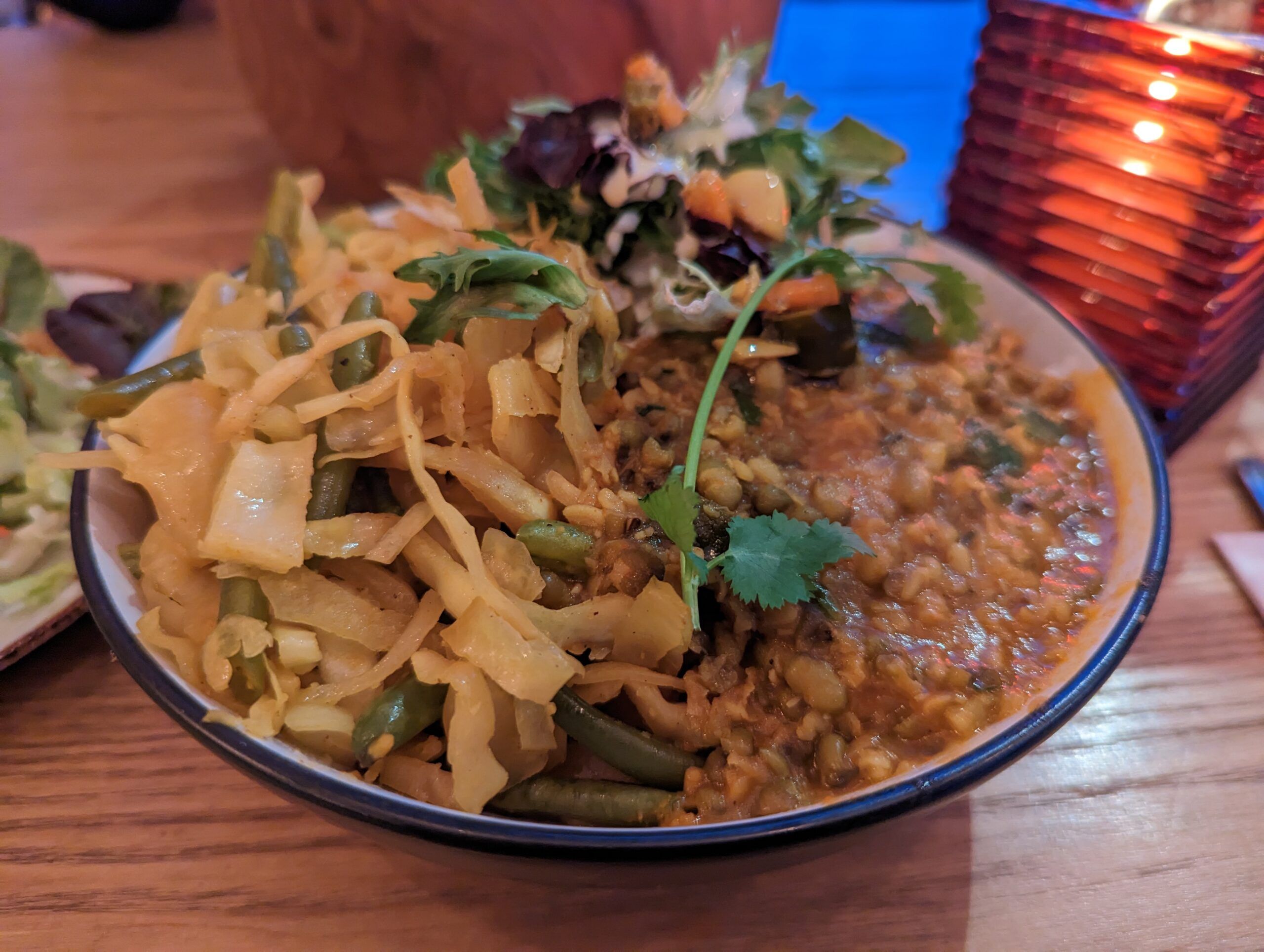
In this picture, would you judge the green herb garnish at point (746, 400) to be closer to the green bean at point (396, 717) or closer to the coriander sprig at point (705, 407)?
the coriander sprig at point (705, 407)

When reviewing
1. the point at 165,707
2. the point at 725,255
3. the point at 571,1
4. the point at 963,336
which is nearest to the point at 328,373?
the point at 165,707

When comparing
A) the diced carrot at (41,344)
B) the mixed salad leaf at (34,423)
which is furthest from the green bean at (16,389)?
the diced carrot at (41,344)

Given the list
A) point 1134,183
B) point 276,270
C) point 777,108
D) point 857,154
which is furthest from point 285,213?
point 1134,183

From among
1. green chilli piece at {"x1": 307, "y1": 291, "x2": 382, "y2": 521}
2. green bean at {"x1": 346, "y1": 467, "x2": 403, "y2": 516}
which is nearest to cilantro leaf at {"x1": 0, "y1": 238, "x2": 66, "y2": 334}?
green chilli piece at {"x1": 307, "y1": 291, "x2": 382, "y2": 521}

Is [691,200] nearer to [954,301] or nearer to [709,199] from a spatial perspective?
[709,199]

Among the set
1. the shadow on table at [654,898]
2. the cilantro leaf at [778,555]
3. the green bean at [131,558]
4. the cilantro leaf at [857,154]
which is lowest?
the shadow on table at [654,898]

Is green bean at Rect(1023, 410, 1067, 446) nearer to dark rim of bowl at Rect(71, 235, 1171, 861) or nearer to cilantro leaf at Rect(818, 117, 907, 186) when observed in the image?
dark rim of bowl at Rect(71, 235, 1171, 861)
